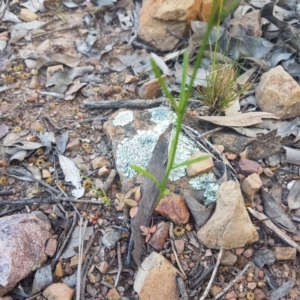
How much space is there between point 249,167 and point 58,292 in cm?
88

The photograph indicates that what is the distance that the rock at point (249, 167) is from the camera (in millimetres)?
1769

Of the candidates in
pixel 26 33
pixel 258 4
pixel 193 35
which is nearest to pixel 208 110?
pixel 193 35

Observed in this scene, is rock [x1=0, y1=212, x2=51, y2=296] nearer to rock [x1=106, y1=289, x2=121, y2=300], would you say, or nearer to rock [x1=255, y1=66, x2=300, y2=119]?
rock [x1=106, y1=289, x2=121, y2=300]

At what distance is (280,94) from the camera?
76.5 inches

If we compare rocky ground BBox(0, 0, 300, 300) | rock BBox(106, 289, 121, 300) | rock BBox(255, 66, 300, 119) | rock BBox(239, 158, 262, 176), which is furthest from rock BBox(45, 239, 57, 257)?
rock BBox(255, 66, 300, 119)

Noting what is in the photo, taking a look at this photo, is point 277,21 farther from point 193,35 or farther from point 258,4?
point 193,35

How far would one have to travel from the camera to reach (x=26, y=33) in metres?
2.58

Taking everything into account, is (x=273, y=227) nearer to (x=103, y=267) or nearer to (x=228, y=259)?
(x=228, y=259)

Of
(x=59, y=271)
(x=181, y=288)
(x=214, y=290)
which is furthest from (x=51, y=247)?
(x=214, y=290)

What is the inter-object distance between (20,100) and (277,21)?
139 cm

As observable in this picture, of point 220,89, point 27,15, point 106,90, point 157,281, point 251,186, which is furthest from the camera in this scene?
point 27,15

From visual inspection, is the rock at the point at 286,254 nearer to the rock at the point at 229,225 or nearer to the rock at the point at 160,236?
the rock at the point at 229,225

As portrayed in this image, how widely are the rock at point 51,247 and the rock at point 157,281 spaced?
1.09 ft

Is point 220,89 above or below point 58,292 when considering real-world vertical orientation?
above
